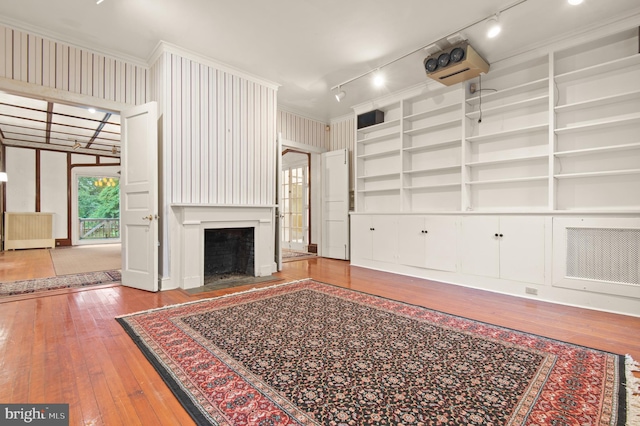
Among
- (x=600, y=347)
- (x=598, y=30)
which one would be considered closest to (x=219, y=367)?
(x=600, y=347)

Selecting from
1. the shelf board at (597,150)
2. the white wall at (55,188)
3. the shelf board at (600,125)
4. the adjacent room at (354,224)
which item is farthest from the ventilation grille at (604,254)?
the white wall at (55,188)

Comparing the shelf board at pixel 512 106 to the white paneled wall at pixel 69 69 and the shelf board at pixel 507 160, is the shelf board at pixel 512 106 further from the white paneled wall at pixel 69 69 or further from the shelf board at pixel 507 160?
the white paneled wall at pixel 69 69

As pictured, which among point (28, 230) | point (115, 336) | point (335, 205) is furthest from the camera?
point (28, 230)

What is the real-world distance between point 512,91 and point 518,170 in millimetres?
1020

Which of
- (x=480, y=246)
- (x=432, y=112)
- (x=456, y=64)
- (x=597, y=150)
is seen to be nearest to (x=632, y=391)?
(x=480, y=246)

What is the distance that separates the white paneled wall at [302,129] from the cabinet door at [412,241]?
104 inches

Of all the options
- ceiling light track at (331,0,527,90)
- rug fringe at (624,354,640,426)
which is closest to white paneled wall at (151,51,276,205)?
ceiling light track at (331,0,527,90)

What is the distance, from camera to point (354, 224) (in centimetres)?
546

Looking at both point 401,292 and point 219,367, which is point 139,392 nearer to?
point 219,367

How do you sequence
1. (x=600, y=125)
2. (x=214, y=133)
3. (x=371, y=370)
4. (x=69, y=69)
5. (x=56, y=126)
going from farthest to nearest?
(x=56, y=126), (x=214, y=133), (x=69, y=69), (x=600, y=125), (x=371, y=370)

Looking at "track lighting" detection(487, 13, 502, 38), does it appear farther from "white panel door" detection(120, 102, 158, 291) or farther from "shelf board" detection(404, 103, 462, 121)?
"white panel door" detection(120, 102, 158, 291)

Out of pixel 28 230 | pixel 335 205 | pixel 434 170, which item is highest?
pixel 434 170

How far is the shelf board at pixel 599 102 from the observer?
119 inches

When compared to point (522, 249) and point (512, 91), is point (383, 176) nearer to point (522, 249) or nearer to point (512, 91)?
point (512, 91)
